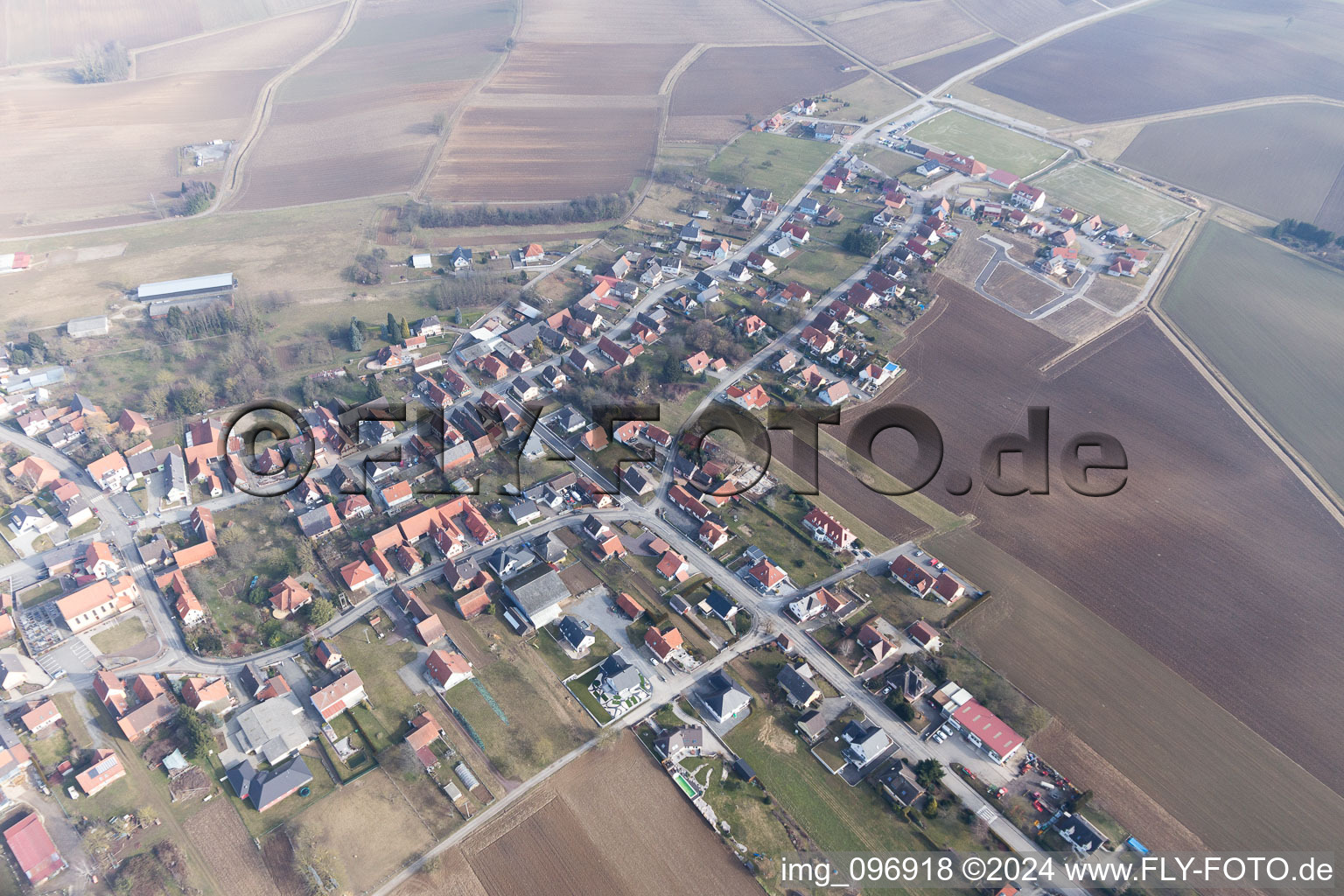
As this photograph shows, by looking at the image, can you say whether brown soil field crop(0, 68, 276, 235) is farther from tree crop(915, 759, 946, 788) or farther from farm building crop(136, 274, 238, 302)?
tree crop(915, 759, 946, 788)

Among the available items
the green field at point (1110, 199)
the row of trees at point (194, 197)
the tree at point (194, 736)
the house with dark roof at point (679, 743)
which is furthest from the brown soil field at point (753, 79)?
the tree at point (194, 736)

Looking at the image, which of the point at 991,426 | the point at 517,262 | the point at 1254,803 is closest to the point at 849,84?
the point at 517,262

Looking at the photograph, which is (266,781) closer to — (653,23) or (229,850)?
(229,850)

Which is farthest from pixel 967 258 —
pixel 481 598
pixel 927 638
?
pixel 481 598

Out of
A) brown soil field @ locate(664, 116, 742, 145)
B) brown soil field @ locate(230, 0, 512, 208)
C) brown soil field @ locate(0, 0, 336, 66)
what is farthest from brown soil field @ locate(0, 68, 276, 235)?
brown soil field @ locate(664, 116, 742, 145)

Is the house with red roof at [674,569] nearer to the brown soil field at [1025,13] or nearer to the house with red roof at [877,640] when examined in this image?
the house with red roof at [877,640]

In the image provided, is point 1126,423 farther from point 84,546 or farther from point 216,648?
point 84,546
